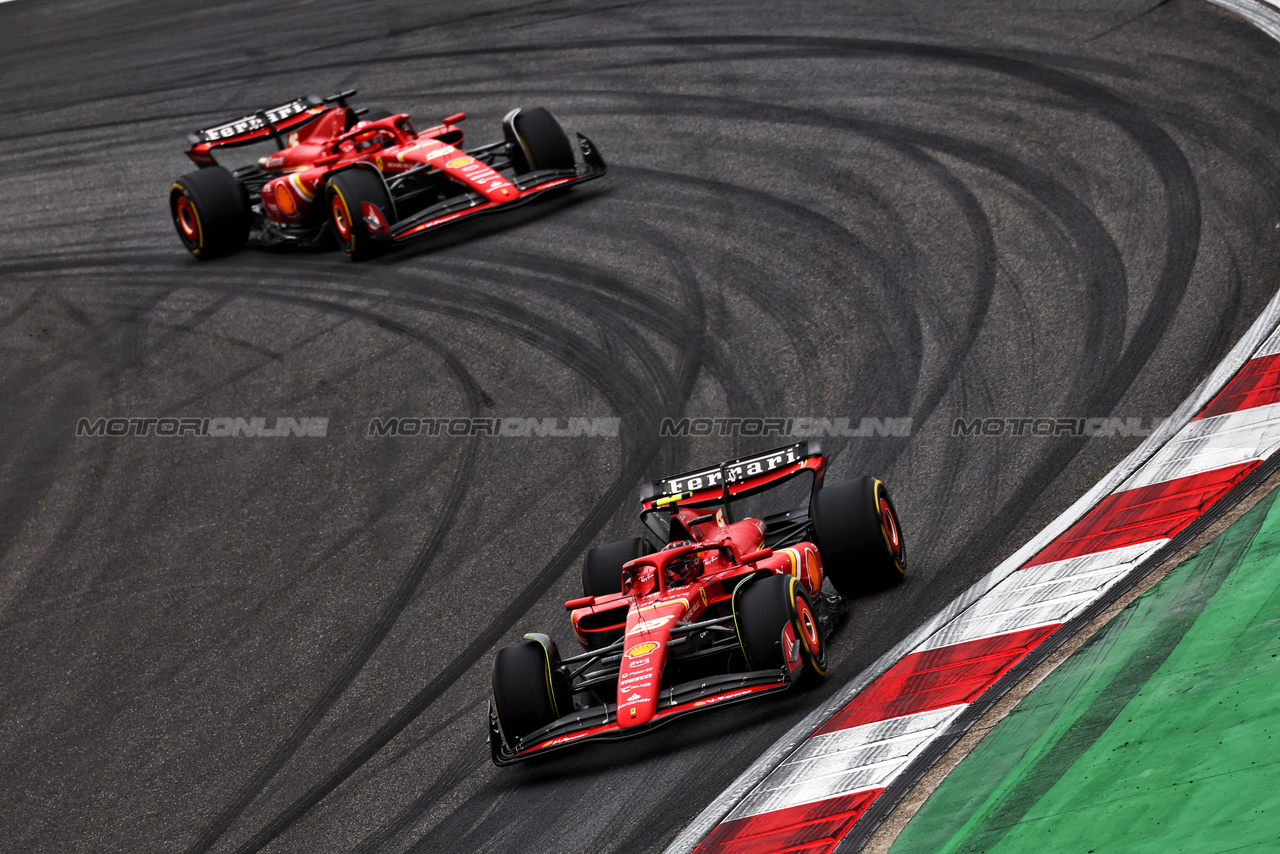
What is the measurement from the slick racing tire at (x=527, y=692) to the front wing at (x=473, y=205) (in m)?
7.49

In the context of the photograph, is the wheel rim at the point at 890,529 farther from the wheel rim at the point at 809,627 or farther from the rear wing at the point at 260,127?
the rear wing at the point at 260,127

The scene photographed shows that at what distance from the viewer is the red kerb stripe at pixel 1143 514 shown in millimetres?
7785

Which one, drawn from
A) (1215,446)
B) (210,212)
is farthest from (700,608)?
(210,212)

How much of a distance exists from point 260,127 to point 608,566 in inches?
359

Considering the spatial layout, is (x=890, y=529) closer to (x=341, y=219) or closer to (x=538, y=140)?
(x=538, y=140)

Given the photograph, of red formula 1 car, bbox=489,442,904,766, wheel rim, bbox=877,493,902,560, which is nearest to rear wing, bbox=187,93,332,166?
red formula 1 car, bbox=489,442,904,766

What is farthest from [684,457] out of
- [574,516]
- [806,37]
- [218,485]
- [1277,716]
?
[806,37]

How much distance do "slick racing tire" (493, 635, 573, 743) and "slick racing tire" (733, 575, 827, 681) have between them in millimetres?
1060

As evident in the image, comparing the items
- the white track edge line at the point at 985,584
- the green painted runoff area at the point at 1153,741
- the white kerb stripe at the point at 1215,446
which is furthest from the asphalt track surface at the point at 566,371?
the green painted runoff area at the point at 1153,741

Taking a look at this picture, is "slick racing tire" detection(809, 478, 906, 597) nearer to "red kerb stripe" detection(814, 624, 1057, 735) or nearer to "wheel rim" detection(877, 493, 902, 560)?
"wheel rim" detection(877, 493, 902, 560)

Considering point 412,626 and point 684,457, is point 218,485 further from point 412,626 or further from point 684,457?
point 684,457

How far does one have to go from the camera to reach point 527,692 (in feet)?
25.6

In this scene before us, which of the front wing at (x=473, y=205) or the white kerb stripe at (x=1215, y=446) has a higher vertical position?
the front wing at (x=473, y=205)

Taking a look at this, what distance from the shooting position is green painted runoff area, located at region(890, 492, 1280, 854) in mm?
5332
